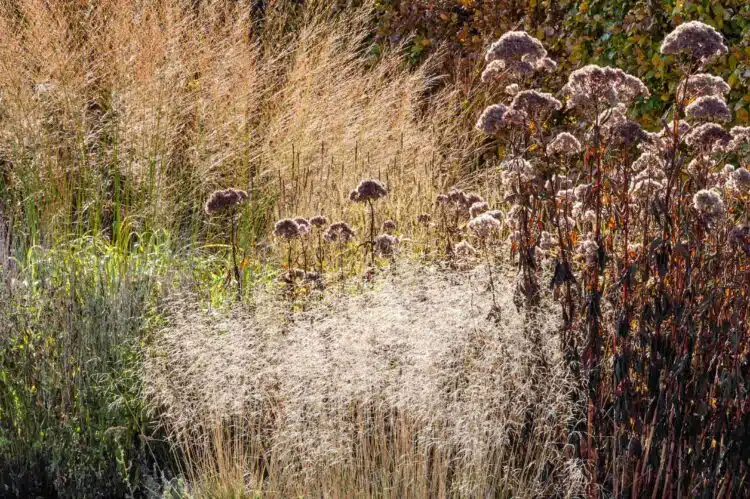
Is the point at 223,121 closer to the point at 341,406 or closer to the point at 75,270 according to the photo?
the point at 75,270

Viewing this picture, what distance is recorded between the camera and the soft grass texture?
3029mm

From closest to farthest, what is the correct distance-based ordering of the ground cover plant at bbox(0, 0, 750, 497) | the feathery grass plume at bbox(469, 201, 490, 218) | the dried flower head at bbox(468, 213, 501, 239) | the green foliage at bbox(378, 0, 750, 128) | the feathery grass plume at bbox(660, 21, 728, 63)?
the feathery grass plume at bbox(660, 21, 728, 63) < the ground cover plant at bbox(0, 0, 750, 497) < the dried flower head at bbox(468, 213, 501, 239) < the feathery grass plume at bbox(469, 201, 490, 218) < the green foliage at bbox(378, 0, 750, 128)

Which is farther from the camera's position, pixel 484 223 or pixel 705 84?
pixel 484 223

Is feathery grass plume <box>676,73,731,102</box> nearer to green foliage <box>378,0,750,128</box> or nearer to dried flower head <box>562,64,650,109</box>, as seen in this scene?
dried flower head <box>562,64,650,109</box>

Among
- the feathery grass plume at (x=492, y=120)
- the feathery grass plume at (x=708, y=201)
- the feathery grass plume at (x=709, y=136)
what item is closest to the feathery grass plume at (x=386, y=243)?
the feathery grass plume at (x=492, y=120)

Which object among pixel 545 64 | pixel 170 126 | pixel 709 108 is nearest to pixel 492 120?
pixel 545 64

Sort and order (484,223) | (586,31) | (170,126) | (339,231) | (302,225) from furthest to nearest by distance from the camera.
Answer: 1. (586,31)
2. (170,126)
3. (302,225)
4. (339,231)
5. (484,223)

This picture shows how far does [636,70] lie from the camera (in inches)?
247

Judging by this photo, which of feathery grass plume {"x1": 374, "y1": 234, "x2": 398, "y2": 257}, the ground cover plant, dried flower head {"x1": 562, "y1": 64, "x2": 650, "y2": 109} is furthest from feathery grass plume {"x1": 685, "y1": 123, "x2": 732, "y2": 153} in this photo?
feathery grass plume {"x1": 374, "y1": 234, "x2": 398, "y2": 257}

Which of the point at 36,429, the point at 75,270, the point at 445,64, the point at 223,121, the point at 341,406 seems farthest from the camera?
the point at 445,64

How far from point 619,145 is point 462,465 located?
112 cm

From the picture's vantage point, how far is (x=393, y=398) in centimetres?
308

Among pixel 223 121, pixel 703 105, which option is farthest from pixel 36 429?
pixel 223 121

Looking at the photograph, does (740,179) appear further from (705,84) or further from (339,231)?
(339,231)
